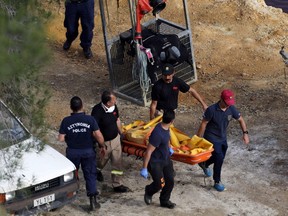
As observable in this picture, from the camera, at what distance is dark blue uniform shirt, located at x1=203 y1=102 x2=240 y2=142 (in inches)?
426

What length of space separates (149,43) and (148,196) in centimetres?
384

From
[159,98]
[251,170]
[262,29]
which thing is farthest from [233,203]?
[262,29]

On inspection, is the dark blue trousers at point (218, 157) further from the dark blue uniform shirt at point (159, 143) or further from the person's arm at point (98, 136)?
the person's arm at point (98, 136)

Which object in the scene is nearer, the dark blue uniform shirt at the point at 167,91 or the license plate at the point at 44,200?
the license plate at the point at 44,200

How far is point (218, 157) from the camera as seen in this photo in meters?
11.0

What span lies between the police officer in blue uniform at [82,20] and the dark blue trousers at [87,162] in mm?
5765

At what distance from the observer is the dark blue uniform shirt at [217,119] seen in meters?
10.8

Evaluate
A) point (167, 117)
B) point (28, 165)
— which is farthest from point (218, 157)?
point (28, 165)

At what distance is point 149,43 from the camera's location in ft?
45.4

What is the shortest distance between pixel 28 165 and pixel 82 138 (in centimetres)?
84

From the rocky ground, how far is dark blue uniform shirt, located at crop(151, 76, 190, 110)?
1.01 metres

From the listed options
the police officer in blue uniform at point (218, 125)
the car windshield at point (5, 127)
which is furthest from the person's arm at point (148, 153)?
the car windshield at point (5, 127)

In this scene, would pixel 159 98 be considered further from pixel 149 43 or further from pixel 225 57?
pixel 225 57

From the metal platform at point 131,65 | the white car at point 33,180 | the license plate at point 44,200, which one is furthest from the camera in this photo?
the metal platform at point 131,65
